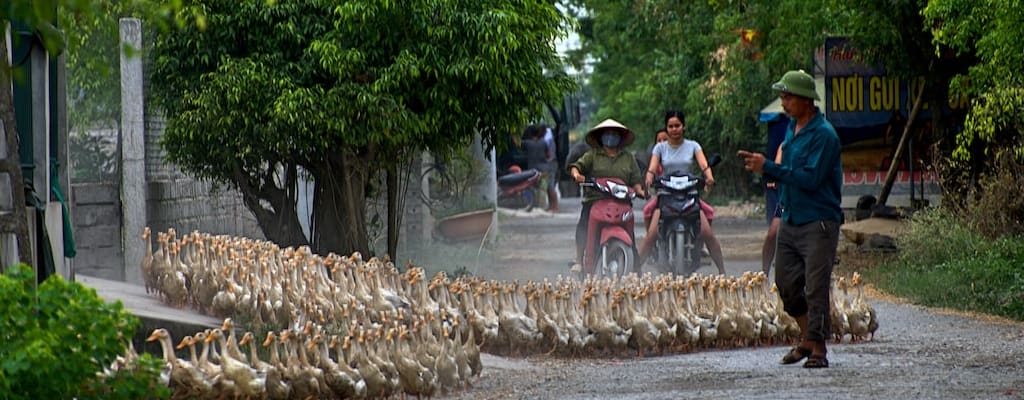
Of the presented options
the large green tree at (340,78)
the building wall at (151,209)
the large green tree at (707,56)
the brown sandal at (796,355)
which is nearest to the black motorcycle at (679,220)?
the large green tree at (340,78)

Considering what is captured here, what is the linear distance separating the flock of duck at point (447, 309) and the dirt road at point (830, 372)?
140mm

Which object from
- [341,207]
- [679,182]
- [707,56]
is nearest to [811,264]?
[341,207]

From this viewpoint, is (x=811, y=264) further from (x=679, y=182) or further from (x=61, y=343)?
(x=679, y=182)

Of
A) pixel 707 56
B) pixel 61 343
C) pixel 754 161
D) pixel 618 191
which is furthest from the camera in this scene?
pixel 707 56

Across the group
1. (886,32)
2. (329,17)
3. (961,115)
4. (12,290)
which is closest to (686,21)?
(961,115)

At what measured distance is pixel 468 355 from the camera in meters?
8.93

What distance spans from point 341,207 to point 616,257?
2.43 metres

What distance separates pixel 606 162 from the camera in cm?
1486

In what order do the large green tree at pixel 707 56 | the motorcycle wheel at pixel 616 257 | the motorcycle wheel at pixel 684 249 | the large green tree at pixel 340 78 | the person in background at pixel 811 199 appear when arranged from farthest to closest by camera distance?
the large green tree at pixel 707 56
the motorcycle wheel at pixel 684 249
the motorcycle wheel at pixel 616 257
the large green tree at pixel 340 78
the person in background at pixel 811 199

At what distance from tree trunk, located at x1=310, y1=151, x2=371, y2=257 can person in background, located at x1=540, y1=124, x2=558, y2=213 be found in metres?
24.1

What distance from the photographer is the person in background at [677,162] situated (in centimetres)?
1505

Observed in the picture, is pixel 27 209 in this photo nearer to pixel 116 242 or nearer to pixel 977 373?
pixel 116 242

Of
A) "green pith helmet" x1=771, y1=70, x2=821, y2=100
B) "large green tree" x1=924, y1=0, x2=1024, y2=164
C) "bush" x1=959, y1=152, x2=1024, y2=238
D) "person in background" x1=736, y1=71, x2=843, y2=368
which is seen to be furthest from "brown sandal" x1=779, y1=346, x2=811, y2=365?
"bush" x1=959, y1=152, x2=1024, y2=238

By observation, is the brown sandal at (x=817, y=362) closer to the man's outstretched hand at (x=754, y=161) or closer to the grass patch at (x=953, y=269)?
the man's outstretched hand at (x=754, y=161)
